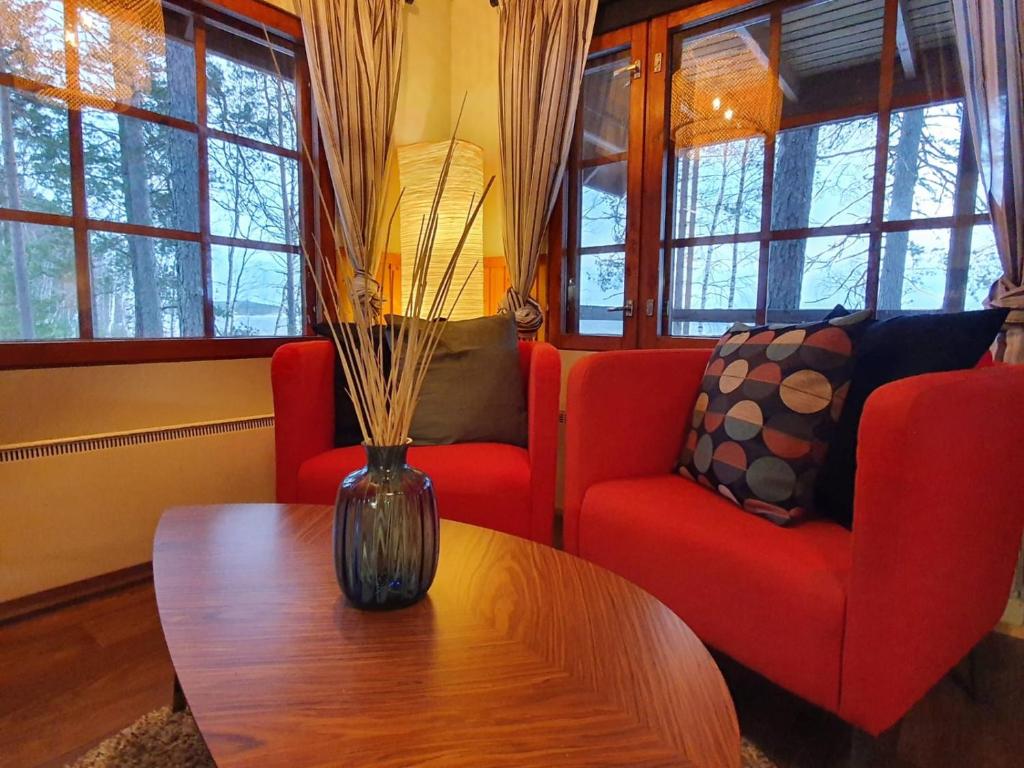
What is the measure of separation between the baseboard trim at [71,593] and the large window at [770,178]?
1766 mm

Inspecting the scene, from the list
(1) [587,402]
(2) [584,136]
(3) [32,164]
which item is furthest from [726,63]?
(3) [32,164]

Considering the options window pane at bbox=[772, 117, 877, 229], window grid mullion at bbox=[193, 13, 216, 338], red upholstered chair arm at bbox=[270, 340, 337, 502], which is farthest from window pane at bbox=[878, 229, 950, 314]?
window grid mullion at bbox=[193, 13, 216, 338]

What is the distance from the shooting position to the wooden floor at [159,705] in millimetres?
1051

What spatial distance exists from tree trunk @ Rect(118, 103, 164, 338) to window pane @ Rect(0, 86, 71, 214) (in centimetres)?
16

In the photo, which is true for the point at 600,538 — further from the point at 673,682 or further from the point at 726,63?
the point at 726,63

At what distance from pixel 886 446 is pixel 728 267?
136cm

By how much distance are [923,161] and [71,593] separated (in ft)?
9.01

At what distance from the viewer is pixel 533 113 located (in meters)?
2.28

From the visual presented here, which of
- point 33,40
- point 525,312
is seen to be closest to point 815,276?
point 525,312

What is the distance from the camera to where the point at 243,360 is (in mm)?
2051

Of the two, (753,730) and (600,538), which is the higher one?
(600,538)

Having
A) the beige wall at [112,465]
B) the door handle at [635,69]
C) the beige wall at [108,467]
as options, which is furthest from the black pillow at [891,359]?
the beige wall at [108,467]

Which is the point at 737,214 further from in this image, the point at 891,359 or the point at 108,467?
the point at 108,467

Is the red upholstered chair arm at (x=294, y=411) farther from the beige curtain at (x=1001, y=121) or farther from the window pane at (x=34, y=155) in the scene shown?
the beige curtain at (x=1001, y=121)
